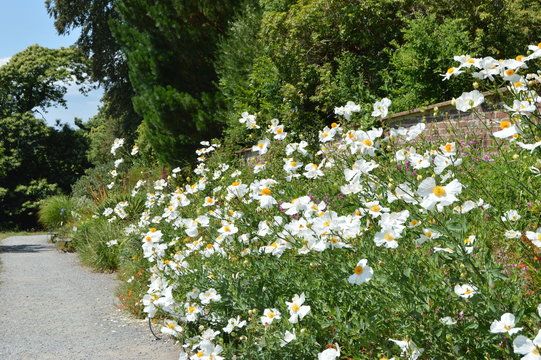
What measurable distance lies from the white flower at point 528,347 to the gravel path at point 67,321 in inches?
109

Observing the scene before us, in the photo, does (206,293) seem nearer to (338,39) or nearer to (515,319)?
(515,319)

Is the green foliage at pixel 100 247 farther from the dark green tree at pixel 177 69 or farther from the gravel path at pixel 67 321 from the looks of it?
the dark green tree at pixel 177 69

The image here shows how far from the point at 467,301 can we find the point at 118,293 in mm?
4467

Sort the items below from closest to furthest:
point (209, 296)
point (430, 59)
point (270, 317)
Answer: point (270, 317)
point (209, 296)
point (430, 59)

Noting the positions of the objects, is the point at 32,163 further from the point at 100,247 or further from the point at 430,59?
the point at 430,59

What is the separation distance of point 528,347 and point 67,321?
4.45m

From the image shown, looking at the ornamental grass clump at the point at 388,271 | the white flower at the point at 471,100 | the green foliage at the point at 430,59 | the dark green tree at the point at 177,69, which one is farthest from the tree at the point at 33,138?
the white flower at the point at 471,100

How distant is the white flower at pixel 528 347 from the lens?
1.59m

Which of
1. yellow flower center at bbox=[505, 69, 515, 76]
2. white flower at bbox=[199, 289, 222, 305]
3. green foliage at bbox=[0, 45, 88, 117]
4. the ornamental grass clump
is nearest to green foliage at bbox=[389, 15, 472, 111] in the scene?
the ornamental grass clump

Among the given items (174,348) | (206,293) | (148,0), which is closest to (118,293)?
(174,348)

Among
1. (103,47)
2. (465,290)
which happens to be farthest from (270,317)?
(103,47)

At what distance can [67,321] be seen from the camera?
519 centimetres

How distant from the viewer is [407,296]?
2131mm

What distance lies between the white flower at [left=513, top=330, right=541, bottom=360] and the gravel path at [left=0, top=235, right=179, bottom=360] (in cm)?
276
